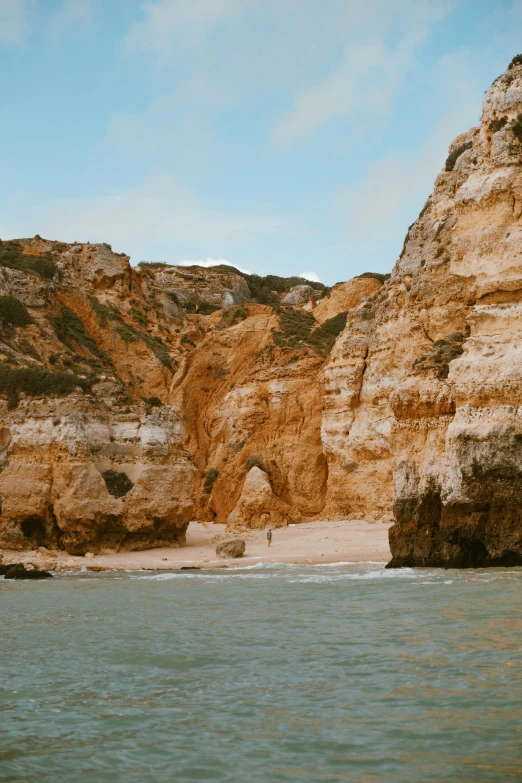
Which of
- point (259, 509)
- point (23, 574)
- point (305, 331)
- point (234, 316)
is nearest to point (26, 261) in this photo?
point (234, 316)

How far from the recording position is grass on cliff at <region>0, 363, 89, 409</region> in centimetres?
2878

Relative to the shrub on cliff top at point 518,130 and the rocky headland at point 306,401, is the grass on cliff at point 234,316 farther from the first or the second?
the shrub on cliff top at point 518,130

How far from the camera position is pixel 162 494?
27.8 meters

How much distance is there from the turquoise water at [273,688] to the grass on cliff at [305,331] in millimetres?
23615

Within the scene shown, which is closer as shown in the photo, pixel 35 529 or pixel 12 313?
pixel 35 529

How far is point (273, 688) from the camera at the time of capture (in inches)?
346

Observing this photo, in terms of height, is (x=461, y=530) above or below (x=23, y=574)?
above

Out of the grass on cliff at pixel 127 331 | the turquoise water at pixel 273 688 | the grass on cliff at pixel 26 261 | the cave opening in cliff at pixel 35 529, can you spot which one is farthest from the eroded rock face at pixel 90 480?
the grass on cliff at pixel 26 261

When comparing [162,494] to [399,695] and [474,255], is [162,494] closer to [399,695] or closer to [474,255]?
[474,255]

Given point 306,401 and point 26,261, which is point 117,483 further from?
point 26,261

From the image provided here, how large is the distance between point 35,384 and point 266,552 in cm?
921

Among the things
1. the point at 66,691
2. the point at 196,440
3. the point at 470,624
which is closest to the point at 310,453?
the point at 196,440

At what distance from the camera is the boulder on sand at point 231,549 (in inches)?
1003

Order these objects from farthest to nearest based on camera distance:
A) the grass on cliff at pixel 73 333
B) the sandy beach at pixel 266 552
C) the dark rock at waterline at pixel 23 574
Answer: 1. the grass on cliff at pixel 73 333
2. the sandy beach at pixel 266 552
3. the dark rock at waterline at pixel 23 574
